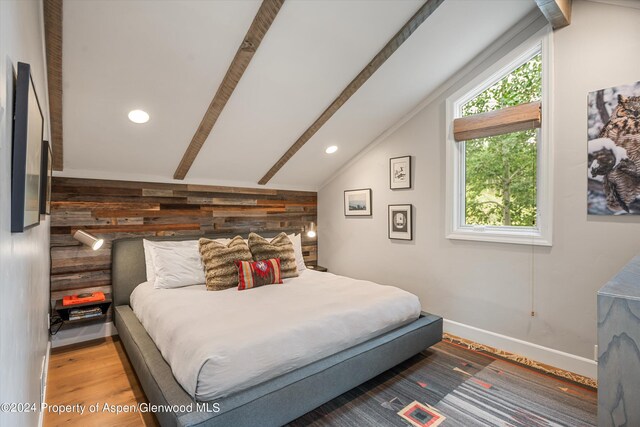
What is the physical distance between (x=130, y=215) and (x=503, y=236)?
3763 mm

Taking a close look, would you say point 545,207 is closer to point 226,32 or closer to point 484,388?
point 484,388

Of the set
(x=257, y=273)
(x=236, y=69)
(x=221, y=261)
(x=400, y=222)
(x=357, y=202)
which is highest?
(x=236, y=69)

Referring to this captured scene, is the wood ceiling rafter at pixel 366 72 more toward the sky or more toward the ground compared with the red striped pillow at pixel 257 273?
more toward the sky

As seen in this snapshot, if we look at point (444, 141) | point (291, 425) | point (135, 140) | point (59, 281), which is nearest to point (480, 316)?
point (444, 141)

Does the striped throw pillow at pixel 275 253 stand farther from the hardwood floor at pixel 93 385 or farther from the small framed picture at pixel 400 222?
the hardwood floor at pixel 93 385

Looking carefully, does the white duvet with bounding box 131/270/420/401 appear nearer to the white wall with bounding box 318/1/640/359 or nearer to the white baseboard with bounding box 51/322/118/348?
the white baseboard with bounding box 51/322/118/348

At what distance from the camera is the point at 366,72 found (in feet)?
9.53

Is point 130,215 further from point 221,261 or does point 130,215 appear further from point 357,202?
point 357,202

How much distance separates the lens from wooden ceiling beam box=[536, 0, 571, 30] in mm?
2383

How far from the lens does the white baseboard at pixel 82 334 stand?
303 cm

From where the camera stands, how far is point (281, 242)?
3.62 metres

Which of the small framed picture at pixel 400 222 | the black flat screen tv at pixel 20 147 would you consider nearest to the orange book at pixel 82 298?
the black flat screen tv at pixel 20 147

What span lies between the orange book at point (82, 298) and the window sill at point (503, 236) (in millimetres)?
3493

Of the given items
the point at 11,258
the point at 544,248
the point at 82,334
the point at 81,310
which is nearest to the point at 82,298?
the point at 81,310
